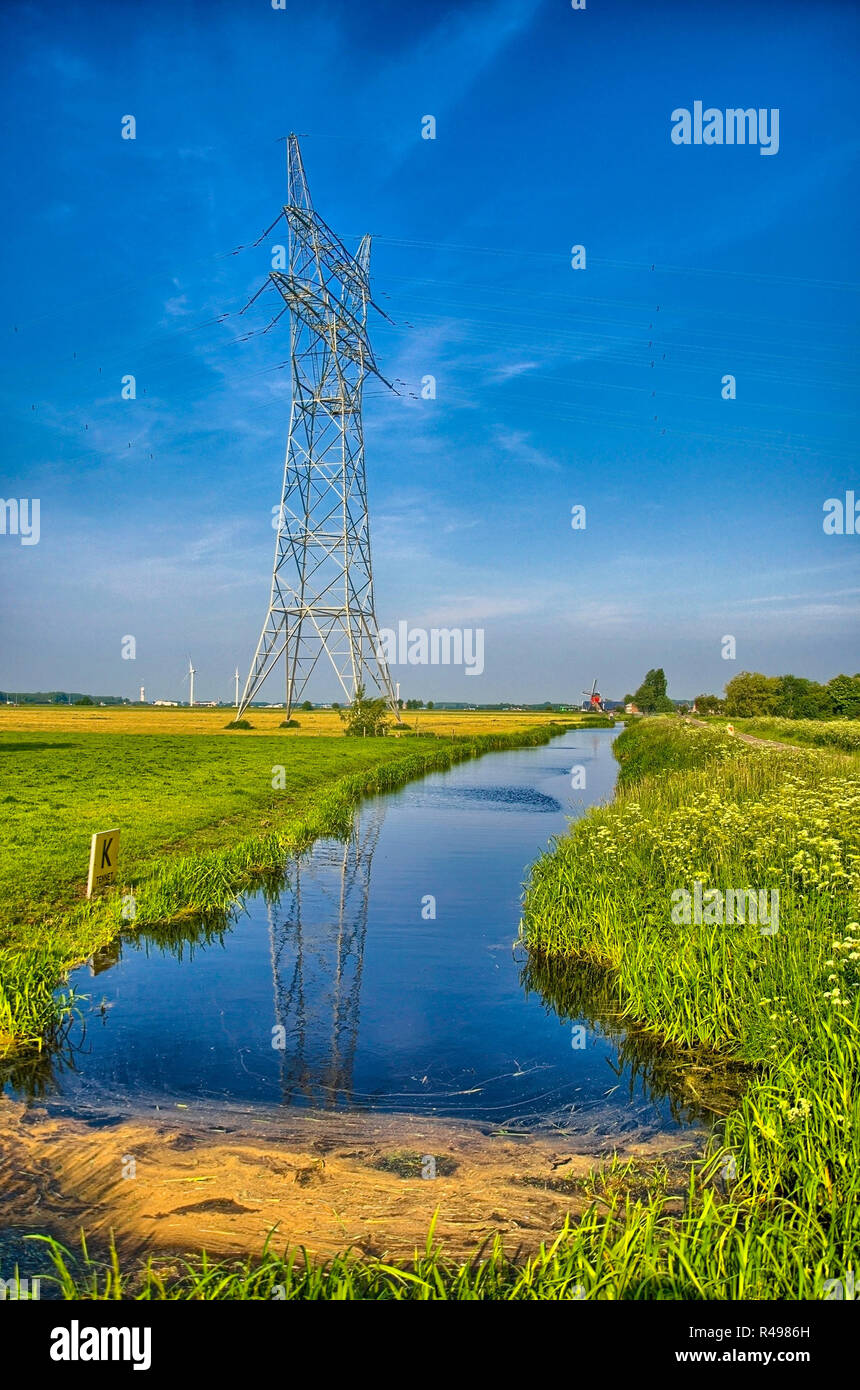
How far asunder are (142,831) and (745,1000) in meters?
15.6

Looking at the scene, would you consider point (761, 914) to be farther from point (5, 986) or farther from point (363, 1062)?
point (5, 986)

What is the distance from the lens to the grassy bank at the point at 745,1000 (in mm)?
4723

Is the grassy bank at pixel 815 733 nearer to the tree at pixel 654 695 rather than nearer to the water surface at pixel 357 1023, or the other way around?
the water surface at pixel 357 1023

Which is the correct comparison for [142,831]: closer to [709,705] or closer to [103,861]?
[103,861]

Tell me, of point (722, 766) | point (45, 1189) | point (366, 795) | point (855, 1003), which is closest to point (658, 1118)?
point (855, 1003)

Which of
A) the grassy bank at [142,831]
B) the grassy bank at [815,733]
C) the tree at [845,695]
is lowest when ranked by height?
the grassy bank at [142,831]

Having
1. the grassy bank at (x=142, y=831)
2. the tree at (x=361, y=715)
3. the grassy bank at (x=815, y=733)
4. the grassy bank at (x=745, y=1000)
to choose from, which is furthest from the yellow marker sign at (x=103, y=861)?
the tree at (x=361, y=715)

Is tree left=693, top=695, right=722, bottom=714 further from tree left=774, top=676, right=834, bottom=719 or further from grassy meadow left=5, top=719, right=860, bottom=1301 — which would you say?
grassy meadow left=5, top=719, right=860, bottom=1301

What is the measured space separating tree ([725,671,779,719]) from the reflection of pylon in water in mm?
97528

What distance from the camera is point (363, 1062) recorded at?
8.87 metres

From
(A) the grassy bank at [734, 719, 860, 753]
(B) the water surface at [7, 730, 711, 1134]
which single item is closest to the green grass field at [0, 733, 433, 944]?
(B) the water surface at [7, 730, 711, 1134]

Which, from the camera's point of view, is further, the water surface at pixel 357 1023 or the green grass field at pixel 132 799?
the green grass field at pixel 132 799

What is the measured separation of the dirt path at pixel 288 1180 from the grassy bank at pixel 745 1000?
0.71 meters

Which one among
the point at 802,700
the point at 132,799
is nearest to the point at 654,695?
the point at 802,700
